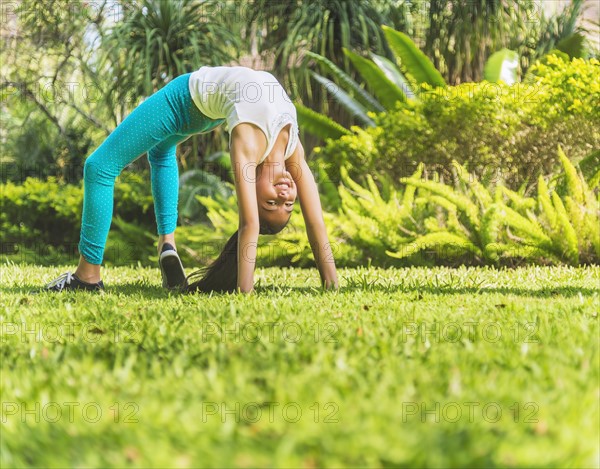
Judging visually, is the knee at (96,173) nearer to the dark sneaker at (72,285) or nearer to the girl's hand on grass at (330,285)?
the dark sneaker at (72,285)

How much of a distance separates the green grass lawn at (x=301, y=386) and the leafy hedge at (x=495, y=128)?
5.57 m

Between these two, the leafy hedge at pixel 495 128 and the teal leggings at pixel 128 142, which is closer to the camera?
the teal leggings at pixel 128 142

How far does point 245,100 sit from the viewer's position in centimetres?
399

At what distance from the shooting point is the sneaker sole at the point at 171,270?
4.83 metres

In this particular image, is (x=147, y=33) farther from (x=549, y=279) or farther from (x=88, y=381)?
(x=88, y=381)

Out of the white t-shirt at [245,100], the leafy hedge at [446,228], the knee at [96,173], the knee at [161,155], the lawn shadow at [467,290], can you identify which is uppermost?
the white t-shirt at [245,100]

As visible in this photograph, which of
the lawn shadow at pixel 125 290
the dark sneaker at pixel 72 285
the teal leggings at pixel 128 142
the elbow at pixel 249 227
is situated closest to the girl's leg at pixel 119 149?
the teal leggings at pixel 128 142

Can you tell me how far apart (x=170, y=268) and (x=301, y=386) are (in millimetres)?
3056

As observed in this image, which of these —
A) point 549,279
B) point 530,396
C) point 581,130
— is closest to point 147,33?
point 581,130

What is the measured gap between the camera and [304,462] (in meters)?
1.51

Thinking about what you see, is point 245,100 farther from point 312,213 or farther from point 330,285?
point 330,285

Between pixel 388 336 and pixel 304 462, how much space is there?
1204 millimetres

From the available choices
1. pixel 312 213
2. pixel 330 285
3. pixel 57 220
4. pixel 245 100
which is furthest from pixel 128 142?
pixel 57 220

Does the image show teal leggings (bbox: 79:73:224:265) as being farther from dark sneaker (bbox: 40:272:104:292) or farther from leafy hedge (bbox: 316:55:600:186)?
leafy hedge (bbox: 316:55:600:186)
